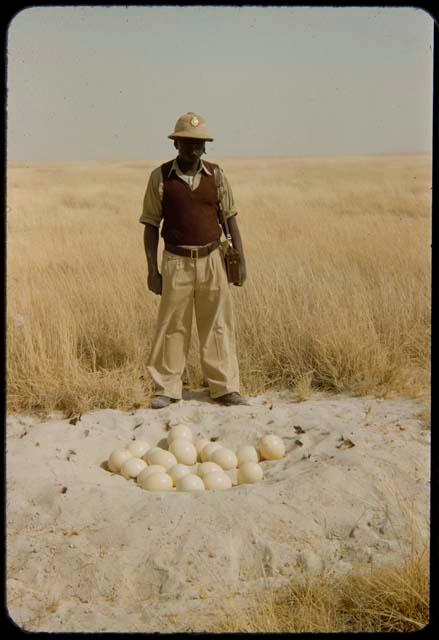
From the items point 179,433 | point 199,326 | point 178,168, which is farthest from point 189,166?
point 179,433

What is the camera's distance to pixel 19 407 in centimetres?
575

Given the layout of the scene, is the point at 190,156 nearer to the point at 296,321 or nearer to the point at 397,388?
the point at 296,321

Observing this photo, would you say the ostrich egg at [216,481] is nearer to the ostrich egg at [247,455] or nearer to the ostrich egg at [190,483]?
the ostrich egg at [190,483]

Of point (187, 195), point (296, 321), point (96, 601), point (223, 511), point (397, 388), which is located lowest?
point (96, 601)

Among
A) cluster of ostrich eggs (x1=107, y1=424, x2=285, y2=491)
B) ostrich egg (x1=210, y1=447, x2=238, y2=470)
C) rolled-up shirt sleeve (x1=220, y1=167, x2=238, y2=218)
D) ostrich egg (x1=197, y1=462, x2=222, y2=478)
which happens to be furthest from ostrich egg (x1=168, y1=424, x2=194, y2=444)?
rolled-up shirt sleeve (x1=220, y1=167, x2=238, y2=218)

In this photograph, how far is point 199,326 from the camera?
5.87m

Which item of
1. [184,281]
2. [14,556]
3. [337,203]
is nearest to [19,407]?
[184,281]

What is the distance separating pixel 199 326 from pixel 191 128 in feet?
4.91

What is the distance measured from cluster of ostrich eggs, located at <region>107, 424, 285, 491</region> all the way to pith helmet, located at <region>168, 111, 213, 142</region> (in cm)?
198

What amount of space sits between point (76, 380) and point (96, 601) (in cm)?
243

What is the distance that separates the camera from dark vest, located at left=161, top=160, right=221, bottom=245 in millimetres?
5484

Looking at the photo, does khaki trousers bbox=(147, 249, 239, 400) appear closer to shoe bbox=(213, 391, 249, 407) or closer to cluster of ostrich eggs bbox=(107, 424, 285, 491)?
shoe bbox=(213, 391, 249, 407)

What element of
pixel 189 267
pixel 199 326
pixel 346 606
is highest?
pixel 189 267

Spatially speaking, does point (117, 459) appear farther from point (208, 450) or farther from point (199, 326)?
point (199, 326)
